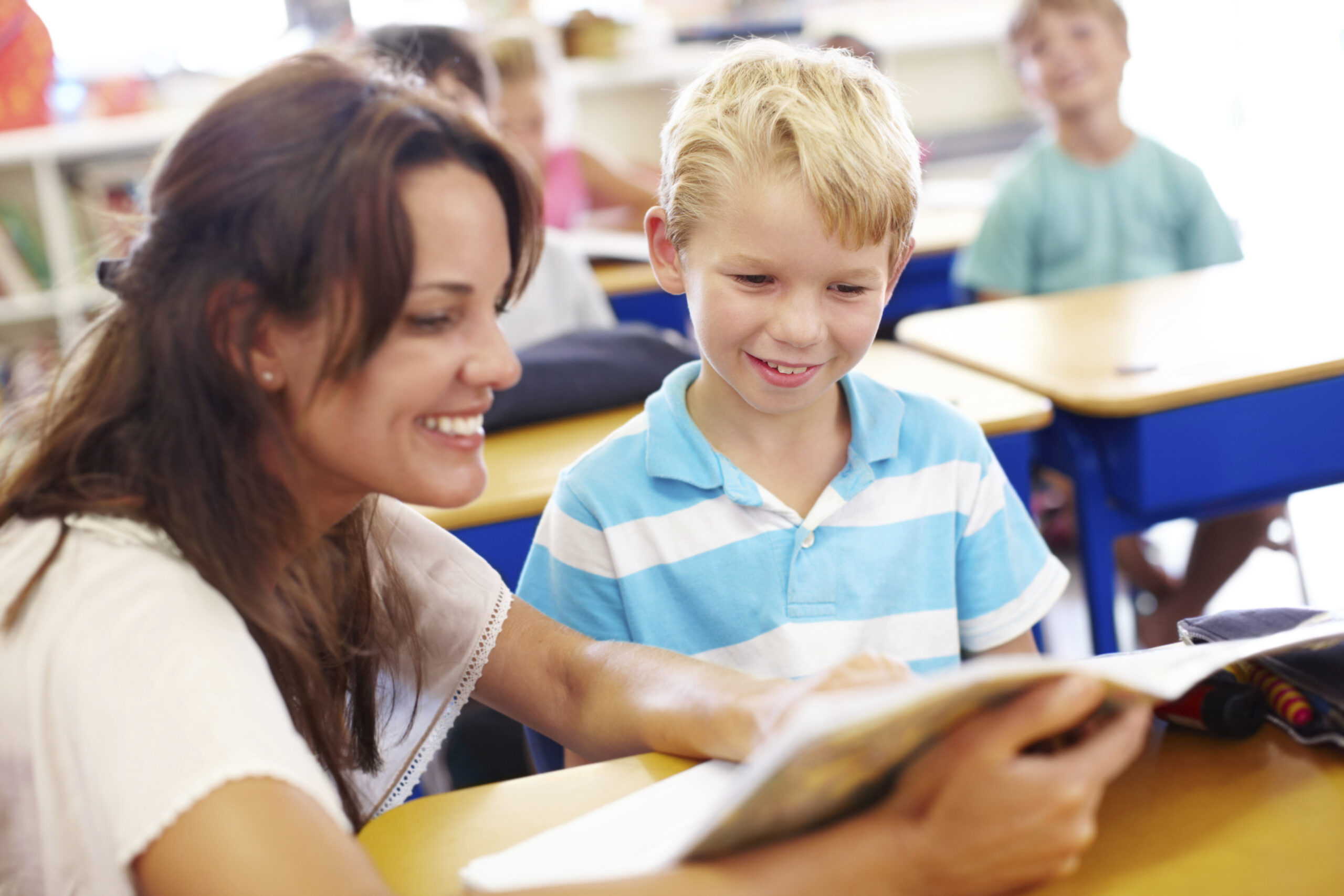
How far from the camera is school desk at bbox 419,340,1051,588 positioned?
130 cm

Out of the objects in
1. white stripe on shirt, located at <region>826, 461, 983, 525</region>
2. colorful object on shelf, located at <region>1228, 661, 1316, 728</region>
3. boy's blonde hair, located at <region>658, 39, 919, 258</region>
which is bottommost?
colorful object on shelf, located at <region>1228, 661, 1316, 728</region>

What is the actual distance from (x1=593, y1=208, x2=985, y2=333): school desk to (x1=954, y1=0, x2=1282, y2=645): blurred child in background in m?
0.18

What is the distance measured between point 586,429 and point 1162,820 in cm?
101

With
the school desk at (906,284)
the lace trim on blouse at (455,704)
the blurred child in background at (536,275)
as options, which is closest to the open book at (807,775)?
the lace trim on blouse at (455,704)

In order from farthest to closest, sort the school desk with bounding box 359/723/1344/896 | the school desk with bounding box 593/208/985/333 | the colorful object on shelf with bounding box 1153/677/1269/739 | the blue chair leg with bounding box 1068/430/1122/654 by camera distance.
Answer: the school desk with bounding box 593/208/985/333
the blue chair leg with bounding box 1068/430/1122/654
the colorful object on shelf with bounding box 1153/677/1269/739
the school desk with bounding box 359/723/1344/896

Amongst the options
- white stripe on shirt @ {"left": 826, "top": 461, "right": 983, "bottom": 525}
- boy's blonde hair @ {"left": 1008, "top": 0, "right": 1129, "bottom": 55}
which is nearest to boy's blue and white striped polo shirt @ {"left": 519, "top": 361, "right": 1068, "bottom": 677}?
white stripe on shirt @ {"left": 826, "top": 461, "right": 983, "bottom": 525}

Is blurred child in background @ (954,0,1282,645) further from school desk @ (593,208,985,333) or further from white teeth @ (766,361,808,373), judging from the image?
white teeth @ (766,361,808,373)

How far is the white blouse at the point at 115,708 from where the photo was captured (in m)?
0.56

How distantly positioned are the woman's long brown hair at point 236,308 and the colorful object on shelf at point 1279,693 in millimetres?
590

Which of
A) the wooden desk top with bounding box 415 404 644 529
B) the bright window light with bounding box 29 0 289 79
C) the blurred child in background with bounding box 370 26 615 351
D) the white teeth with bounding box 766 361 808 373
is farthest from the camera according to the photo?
the bright window light with bounding box 29 0 289 79

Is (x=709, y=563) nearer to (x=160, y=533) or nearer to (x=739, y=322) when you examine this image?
(x=739, y=322)

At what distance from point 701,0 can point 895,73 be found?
0.80 meters

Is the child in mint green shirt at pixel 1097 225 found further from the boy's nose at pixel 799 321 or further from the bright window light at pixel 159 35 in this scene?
the bright window light at pixel 159 35

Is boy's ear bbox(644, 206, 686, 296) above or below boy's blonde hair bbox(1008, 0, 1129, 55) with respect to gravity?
below
